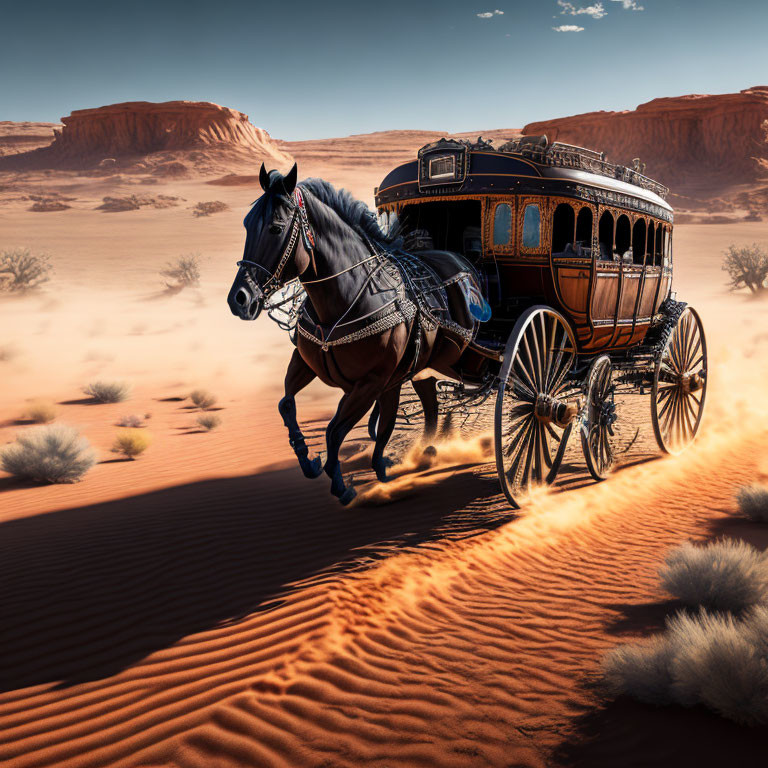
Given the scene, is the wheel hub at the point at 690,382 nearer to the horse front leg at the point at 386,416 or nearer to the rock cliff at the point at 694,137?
the horse front leg at the point at 386,416

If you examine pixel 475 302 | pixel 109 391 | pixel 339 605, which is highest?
pixel 475 302

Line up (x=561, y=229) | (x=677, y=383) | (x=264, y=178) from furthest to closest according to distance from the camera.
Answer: (x=677, y=383)
(x=561, y=229)
(x=264, y=178)

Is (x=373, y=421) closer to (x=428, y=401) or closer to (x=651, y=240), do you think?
(x=428, y=401)

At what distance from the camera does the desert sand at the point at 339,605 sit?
2.95 meters

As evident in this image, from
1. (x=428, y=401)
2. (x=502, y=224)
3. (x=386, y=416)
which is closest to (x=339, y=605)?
(x=386, y=416)

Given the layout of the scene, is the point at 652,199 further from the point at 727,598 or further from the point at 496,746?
the point at 496,746

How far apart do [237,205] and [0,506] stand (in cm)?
4333

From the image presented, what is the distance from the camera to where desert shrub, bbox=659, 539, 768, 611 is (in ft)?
13.0

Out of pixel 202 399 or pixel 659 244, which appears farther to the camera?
pixel 202 399

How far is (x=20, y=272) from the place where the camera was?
24297mm

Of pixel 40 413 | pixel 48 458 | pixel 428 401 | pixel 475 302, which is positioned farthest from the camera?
pixel 40 413

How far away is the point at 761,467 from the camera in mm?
8031

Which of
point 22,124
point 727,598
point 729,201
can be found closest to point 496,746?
point 727,598

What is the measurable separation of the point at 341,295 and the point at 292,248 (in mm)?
613
